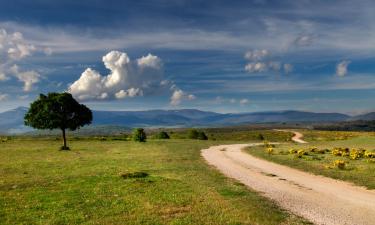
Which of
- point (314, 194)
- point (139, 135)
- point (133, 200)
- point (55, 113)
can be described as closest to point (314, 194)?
point (314, 194)

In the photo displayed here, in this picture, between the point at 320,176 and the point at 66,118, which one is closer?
the point at 320,176

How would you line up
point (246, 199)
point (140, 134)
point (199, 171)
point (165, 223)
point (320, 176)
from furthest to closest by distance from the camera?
1. point (140, 134)
2. point (199, 171)
3. point (320, 176)
4. point (246, 199)
5. point (165, 223)

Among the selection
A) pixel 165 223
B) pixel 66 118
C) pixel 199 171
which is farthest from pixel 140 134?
pixel 165 223

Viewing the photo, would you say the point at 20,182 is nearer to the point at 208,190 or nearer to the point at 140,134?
the point at 208,190

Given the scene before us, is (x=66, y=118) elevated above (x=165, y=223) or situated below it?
above

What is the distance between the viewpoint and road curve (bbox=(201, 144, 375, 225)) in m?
19.6

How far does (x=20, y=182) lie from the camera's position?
31891 millimetres

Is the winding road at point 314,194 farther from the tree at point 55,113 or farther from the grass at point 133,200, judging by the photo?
the tree at point 55,113

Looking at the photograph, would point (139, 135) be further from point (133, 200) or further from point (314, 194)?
point (133, 200)

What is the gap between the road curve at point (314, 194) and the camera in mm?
19562

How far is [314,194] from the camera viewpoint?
84.7ft

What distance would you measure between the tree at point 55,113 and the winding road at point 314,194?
47.5m

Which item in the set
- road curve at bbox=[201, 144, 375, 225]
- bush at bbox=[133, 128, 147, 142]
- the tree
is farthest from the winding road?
bush at bbox=[133, 128, 147, 142]

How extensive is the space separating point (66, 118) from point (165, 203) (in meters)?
61.3
